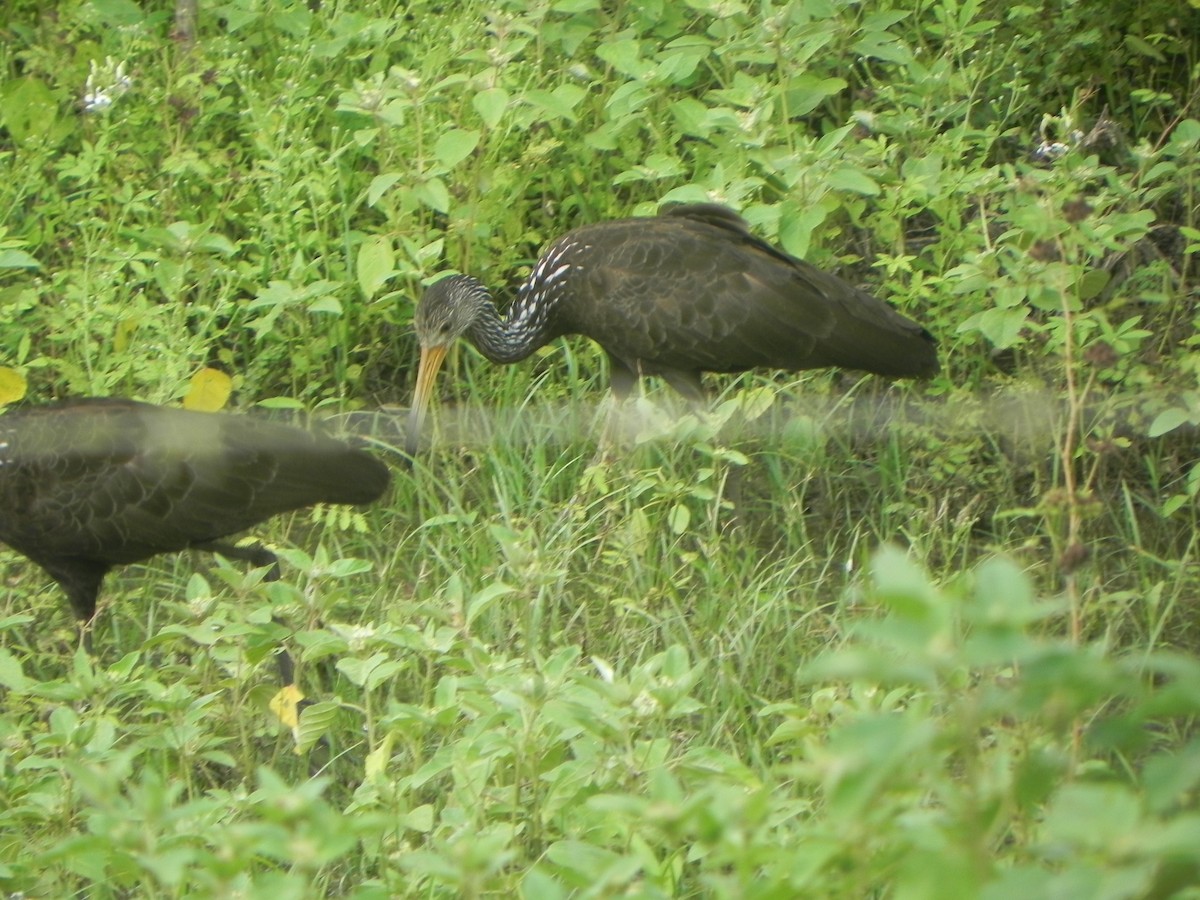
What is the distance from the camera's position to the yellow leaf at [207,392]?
483 cm

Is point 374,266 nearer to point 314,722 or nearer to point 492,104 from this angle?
point 492,104

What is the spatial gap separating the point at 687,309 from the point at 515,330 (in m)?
0.63

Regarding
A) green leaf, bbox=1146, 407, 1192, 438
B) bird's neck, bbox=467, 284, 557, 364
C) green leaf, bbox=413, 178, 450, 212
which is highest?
green leaf, bbox=413, 178, 450, 212

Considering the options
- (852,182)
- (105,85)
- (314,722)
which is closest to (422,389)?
(852,182)

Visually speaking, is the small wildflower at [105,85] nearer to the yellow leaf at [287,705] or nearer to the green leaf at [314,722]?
the yellow leaf at [287,705]

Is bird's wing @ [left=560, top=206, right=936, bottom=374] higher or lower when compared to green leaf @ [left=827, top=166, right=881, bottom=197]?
lower

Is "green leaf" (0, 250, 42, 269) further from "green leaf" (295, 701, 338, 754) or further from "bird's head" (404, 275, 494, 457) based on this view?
"green leaf" (295, 701, 338, 754)

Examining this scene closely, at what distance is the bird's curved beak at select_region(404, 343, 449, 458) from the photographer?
16.3 ft

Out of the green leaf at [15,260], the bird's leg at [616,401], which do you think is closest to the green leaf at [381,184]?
the bird's leg at [616,401]

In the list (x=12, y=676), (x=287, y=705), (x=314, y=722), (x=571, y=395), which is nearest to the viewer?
(x=12, y=676)

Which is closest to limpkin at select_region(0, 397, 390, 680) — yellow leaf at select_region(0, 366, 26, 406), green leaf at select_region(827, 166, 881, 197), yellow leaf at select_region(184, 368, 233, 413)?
A: yellow leaf at select_region(184, 368, 233, 413)

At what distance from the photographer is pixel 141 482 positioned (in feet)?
13.9

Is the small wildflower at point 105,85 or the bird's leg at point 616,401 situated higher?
the small wildflower at point 105,85

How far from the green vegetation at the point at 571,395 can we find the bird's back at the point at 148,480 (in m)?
0.26
